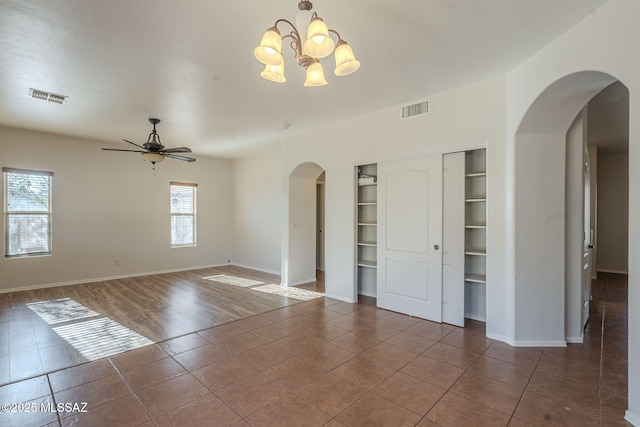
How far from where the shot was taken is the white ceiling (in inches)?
88.0

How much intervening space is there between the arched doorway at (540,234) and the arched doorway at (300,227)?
345cm

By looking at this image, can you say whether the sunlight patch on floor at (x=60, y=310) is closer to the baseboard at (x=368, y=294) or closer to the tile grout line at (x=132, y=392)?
the tile grout line at (x=132, y=392)

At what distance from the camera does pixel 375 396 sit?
233 cm

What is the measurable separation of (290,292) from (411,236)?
248 cm

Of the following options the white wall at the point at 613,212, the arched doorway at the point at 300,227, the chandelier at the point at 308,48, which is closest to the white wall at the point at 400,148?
the arched doorway at the point at 300,227

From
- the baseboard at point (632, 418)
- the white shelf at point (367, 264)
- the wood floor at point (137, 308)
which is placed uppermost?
the white shelf at point (367, 264)

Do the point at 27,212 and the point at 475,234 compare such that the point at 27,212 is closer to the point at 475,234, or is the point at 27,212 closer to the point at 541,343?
the point at 475,234

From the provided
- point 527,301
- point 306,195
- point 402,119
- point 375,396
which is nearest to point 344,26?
point 402,119

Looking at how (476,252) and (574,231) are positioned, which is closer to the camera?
(574,231)

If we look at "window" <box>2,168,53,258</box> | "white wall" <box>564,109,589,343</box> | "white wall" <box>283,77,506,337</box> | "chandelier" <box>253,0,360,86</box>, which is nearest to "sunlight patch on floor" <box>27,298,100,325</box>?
"window" <box>2,168,53,258</box>

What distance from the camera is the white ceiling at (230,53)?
224 cm

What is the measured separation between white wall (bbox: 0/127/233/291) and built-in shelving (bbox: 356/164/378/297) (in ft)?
15.4

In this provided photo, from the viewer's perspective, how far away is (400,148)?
13.8 feet

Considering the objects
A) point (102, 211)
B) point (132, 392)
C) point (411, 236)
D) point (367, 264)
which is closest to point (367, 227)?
point (367, 264)
